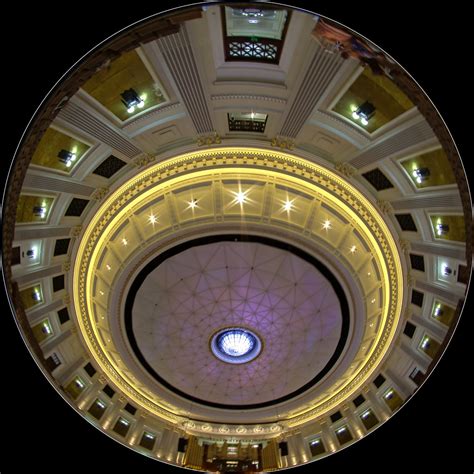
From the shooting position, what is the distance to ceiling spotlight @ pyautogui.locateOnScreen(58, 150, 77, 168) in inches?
432

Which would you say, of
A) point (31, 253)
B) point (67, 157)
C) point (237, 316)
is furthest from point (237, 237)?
point (31, 253)

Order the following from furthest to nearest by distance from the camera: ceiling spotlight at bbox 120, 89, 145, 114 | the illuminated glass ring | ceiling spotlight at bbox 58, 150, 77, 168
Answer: the illuminated glass ring → ceiling spotlight at bbox 58, 150, 77, 168 → ceiling spotlight at bbox 120, 89, 145, 114

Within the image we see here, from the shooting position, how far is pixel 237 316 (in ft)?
61.7

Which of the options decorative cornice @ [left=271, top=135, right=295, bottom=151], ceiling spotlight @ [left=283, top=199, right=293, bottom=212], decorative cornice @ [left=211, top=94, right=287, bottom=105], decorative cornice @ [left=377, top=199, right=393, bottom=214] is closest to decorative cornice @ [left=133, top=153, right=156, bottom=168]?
decorative cornice @ [left=211, top=94, right=287, bottom=105]

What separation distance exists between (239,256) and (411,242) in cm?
703

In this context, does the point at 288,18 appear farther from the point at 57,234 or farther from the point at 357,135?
the point at 57,234

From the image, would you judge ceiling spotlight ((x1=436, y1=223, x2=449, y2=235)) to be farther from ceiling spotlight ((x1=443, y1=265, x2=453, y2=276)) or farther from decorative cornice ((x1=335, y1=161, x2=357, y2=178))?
decorative cornice ((x1=335, y1=161, x2=357, y2=178))

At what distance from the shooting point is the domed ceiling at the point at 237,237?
29.2ft

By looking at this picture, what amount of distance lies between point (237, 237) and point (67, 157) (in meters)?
7.78

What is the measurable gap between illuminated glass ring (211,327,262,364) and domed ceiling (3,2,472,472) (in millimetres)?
85

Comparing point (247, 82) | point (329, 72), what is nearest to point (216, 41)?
point (247, 82)

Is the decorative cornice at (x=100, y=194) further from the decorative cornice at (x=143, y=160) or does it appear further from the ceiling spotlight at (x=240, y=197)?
the ceiling spotlight at (x=240, y=197)

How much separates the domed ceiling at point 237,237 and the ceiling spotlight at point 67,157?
9 centimetres

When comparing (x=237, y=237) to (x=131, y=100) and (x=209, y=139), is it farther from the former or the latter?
(x=131, y=100)
